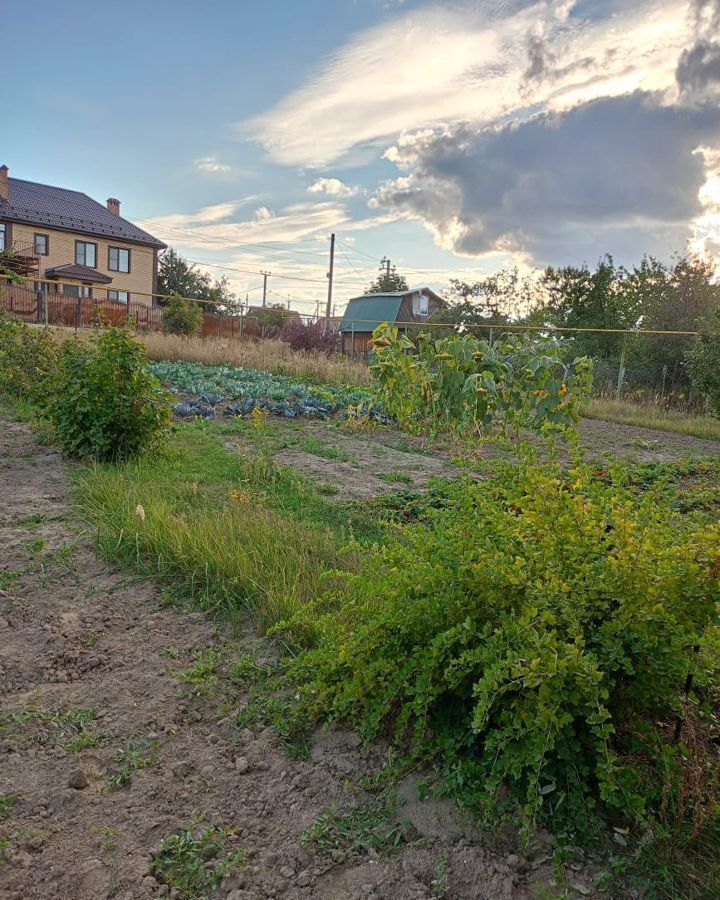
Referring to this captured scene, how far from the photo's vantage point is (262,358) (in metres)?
14.1

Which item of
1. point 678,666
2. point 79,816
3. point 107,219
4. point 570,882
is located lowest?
point 79,816

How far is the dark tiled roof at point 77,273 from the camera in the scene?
3158cm

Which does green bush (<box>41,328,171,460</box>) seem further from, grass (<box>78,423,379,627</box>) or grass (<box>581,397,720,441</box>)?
grass (<box>581,397,720,441</box>)

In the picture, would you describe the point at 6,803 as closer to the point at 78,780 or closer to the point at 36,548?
the point at 78,780

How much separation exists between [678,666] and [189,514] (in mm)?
2772

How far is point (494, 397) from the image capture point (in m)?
5.29

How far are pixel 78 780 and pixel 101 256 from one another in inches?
1429

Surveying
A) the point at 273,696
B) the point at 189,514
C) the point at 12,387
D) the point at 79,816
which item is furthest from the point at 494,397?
the point at 12,387

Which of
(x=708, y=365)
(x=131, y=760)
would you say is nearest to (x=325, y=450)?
(x=131, y=760)

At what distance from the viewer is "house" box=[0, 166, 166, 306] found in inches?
1241

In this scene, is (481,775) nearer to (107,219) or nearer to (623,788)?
(623,788)

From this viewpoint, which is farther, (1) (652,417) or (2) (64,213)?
(2) (64,213)

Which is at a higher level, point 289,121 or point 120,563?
point 289,121

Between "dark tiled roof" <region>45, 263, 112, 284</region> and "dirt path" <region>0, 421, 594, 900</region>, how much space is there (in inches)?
1295
